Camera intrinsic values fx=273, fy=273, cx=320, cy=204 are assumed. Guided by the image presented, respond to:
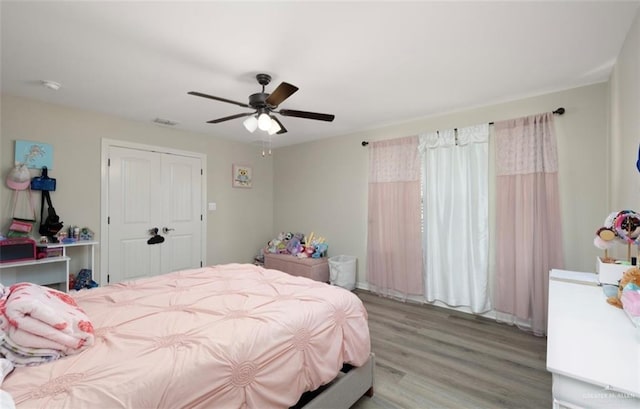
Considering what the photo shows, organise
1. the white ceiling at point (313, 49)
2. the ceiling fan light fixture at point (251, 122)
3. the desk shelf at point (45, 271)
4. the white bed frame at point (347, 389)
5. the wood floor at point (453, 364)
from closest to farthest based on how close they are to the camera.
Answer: the white bed frame at point (347, 389)
the white ceiling at point (313, 49)
the wood floor at point (453, 364)
the ceiling fan light fixture at point (251, 122)
the desk shelf at point (45, 271)

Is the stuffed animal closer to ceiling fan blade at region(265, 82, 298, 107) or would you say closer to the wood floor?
the wood floor

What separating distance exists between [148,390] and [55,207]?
329 cm

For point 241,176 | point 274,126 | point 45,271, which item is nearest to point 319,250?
point 241,176

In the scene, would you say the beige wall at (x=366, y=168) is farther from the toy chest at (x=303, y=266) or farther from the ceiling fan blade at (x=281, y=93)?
the ceiling fan blade at (x=281, y=93)

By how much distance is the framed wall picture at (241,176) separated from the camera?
4844 millimetres

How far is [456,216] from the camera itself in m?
3.37

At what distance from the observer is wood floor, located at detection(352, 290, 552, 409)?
6.17 ft

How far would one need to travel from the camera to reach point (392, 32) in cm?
182

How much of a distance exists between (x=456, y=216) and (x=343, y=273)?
5.77 ft

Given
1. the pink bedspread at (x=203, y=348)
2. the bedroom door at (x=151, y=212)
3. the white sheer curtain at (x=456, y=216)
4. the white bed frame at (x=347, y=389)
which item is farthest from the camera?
the bedroom door at (x=151, y=212)

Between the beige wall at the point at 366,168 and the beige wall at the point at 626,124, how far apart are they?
210mm

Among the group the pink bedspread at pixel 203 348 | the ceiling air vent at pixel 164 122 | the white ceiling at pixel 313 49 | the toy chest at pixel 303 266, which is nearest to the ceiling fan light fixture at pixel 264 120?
the white ceiling at pixel 313 49

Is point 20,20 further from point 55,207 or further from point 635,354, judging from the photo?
point 635,354

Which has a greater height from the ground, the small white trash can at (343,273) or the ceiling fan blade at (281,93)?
the ceiling fan blade at (281,93)
